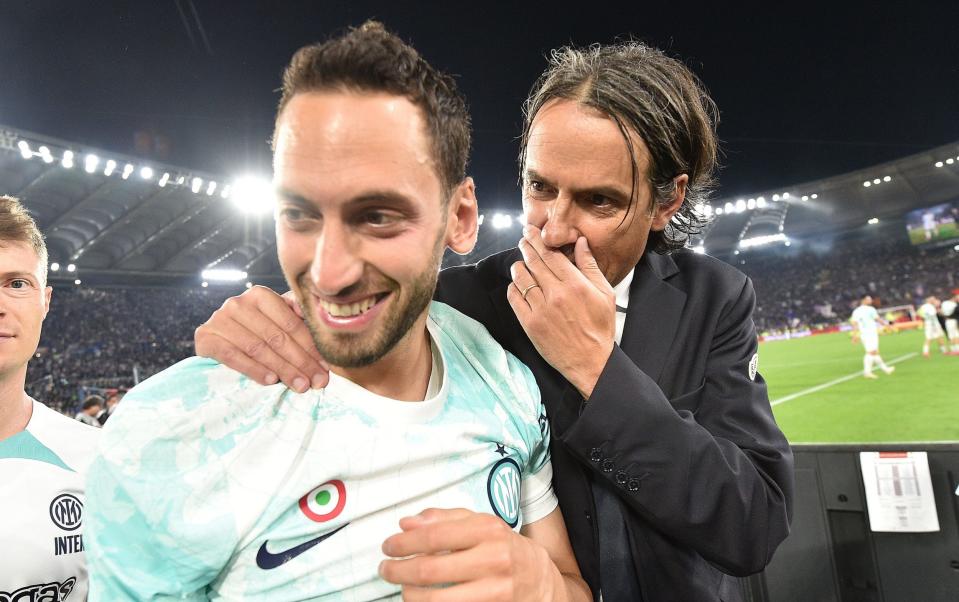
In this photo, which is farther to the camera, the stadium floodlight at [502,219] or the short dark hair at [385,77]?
the stadium floodlight at [502,219]

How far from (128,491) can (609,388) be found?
3.48ft

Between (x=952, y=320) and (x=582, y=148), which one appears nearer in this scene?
(x=582, y=148)

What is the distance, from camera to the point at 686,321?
1.97 metres

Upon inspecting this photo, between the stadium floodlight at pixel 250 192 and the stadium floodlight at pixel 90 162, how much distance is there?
5.09 metres

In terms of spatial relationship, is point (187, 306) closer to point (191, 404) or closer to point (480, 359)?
point (480, 359)

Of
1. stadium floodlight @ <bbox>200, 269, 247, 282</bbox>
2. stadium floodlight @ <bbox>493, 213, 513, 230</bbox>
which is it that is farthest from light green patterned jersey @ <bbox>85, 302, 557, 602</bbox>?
stadium floodlight @ <bbox>200, 269, 247, 282</bbox>

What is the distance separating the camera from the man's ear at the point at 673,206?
219cm

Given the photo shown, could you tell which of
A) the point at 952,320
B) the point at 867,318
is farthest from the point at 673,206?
the point at 952,320

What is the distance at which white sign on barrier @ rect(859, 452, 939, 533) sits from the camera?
2.86 meters

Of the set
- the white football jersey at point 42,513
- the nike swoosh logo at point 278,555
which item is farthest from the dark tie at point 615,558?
the white football jersey at point 42,513

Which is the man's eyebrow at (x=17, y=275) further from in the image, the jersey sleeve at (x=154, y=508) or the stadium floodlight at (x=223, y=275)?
the stadium floodlight at (x=223, y=275)

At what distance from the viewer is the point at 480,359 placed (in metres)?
1.83

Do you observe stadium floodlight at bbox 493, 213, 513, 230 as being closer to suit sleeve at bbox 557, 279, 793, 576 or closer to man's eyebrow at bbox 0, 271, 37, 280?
man's eyebrow at bbox 0, 271, 37, 280

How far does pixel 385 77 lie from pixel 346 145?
0.21 m
